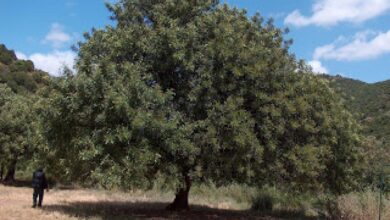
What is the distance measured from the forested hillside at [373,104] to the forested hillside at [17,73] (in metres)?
43.2

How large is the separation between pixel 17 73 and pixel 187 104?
2828 inches

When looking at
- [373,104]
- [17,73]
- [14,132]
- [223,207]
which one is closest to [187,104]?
[223,207]

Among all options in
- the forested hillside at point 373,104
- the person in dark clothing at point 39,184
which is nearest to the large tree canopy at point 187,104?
the person in dark clothing at point 39,184

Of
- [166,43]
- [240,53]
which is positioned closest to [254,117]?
[240,53]

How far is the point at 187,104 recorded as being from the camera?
1702 cm

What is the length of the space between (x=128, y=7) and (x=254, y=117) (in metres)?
6.55

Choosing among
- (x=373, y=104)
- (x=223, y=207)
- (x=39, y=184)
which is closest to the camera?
(x=39, y=184)

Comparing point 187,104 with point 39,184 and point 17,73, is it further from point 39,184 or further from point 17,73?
point 17,73

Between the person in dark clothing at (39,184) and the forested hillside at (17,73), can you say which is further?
the forested hillside at (17,73)

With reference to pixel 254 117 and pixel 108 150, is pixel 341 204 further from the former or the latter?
pixel 108 150

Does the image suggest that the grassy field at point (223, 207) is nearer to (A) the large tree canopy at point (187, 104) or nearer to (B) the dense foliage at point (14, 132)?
(A) the large tree canopy at point (187, 104)

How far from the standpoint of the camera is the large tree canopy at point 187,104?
15.5 meters

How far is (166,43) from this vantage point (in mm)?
16781

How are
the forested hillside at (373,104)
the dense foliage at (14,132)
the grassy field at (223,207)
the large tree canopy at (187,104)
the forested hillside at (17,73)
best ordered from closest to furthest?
the large tree canopy at (187,104) < the grassy field at (223,207) < the dense foliage at (14,132) < the forested hillside at (373,104) < the forested hillside at (17,73)
